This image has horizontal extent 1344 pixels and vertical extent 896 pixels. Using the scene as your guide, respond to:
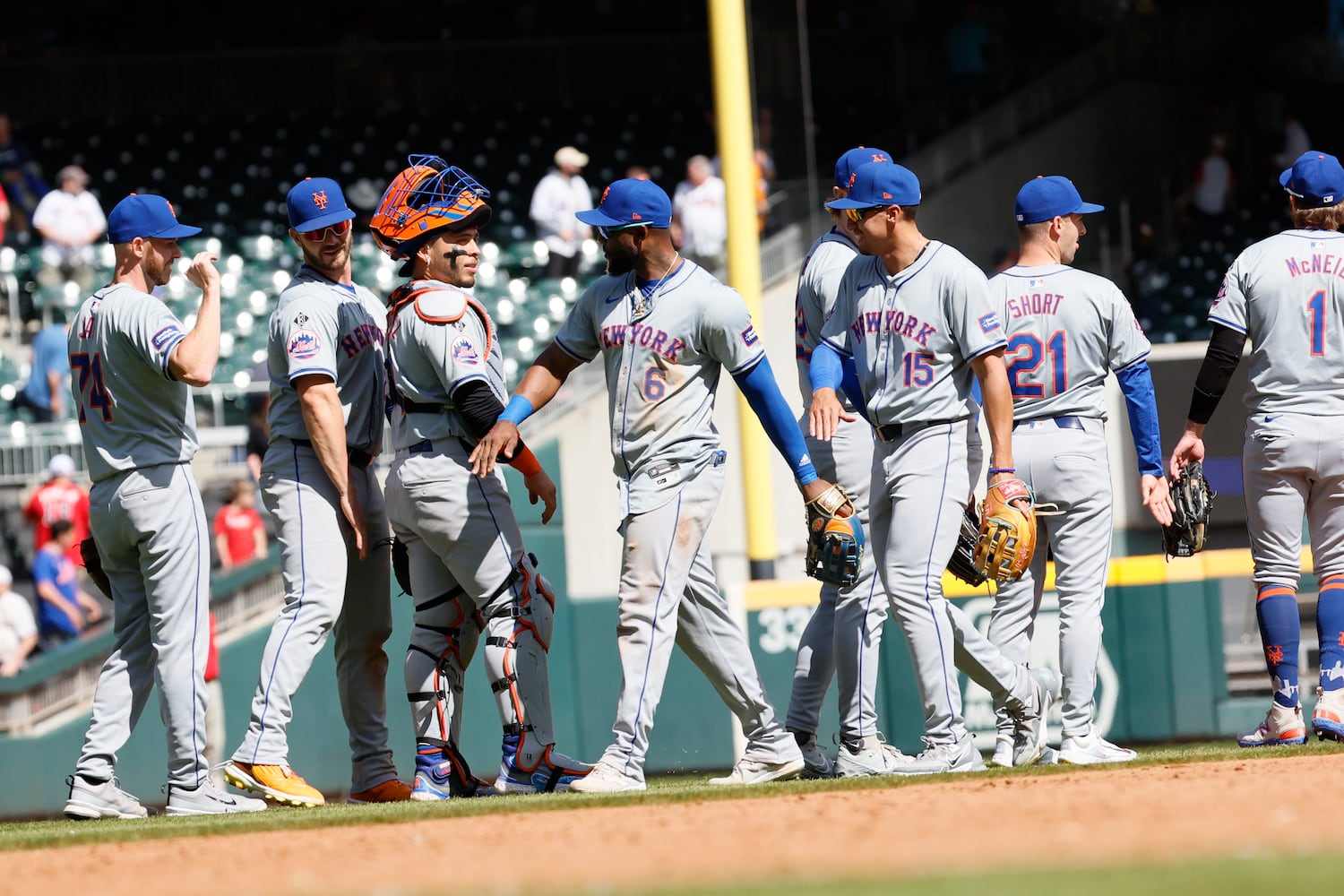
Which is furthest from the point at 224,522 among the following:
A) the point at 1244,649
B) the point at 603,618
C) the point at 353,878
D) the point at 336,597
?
the point at 353,878

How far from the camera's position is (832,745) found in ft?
26.9

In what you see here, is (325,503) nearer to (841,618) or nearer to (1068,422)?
(841,618)

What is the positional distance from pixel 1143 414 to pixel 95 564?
3.56 meters

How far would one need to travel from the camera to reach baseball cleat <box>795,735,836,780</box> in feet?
19.4

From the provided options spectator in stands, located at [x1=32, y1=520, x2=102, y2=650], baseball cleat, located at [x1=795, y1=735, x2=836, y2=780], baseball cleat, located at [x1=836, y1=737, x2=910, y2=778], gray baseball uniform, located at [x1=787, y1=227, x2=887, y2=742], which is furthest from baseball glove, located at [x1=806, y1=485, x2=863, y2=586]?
spectator in stands, located at [x1=32, y1=520, x2=102, y2=650]

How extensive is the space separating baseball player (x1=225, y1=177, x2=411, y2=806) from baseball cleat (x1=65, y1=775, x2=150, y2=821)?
14.3 inches

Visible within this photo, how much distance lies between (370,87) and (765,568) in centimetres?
1064

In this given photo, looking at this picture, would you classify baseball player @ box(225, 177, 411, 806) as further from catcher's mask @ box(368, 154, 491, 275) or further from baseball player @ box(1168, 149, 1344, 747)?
baseball player @ box(1168, 149, 1344, 747)

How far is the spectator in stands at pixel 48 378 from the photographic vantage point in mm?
12078

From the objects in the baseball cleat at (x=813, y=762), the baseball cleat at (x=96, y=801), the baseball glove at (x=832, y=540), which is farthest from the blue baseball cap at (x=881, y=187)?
the baseball cleat at (x=96, y=801)

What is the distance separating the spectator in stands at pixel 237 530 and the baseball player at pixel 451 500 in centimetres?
440

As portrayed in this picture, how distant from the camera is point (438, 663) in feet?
19.2

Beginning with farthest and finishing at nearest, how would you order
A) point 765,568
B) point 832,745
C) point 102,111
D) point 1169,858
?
point 102,111, point 765,568, point 832,745, point 1169,858

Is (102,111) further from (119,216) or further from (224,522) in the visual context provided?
(119,216)
